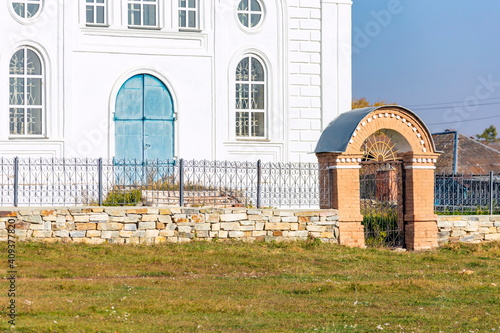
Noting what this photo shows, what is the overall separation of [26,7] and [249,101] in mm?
5801

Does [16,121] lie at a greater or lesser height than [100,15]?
lesser

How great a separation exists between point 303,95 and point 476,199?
4966 mm

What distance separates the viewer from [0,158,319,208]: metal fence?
51.1ft

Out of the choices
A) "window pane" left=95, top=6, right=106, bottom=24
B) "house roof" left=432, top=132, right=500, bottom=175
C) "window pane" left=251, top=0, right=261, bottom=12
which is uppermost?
"window pane" left=251, top=0, right=261, bottom=12

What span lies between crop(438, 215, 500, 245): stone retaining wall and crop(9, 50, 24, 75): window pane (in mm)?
10220

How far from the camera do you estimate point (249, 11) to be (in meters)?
19.9

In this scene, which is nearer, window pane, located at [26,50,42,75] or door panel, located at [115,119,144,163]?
window pane, located at [26,50,42,75]

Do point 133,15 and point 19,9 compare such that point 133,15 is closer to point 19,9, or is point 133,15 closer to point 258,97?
point 19,9

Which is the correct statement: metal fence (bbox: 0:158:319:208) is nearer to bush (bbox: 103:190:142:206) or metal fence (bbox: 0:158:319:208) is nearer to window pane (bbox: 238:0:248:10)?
bush (bbox: 103:190:142:206)

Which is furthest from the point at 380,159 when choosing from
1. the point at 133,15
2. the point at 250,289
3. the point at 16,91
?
the point at 16,91

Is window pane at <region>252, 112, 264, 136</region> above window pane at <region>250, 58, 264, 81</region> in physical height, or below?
below

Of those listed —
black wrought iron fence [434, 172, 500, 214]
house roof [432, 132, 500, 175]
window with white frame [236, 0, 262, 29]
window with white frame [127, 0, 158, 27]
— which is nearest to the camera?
black wrought iron fence [434, 172, 500, 214]

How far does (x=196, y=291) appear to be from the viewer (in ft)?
34.2

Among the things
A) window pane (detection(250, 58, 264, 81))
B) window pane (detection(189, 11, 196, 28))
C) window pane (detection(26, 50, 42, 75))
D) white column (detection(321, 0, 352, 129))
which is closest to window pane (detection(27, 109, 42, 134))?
window pane (detection(26, 50, 42, 75))
